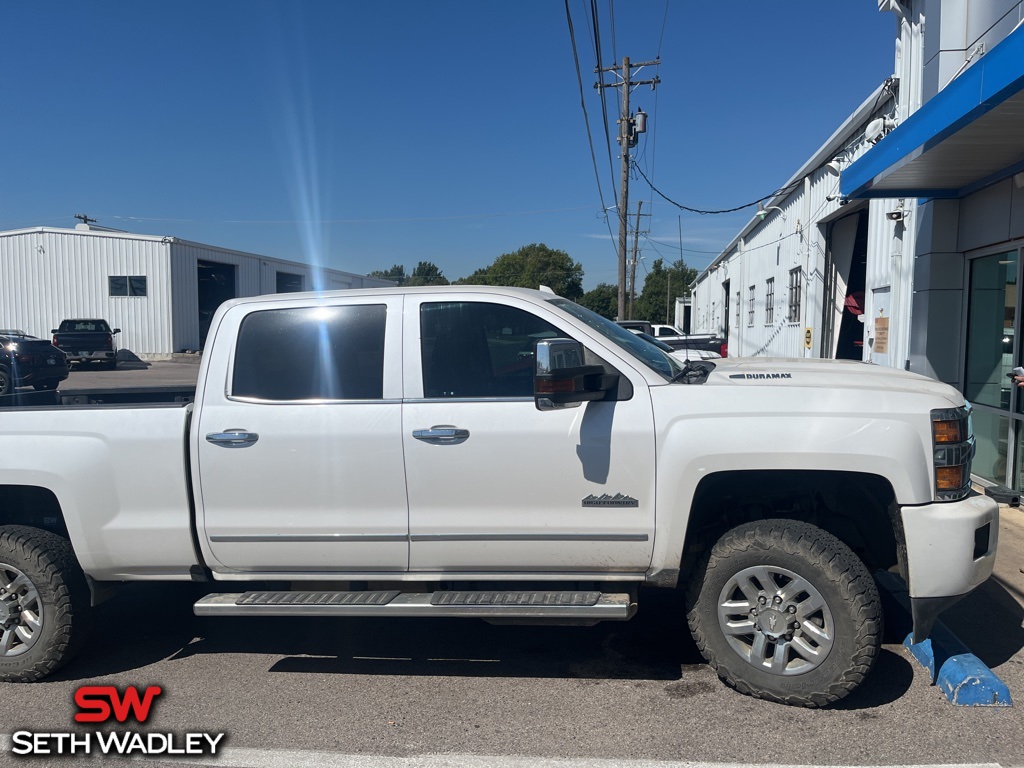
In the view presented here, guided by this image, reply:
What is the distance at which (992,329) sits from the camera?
8305 mm

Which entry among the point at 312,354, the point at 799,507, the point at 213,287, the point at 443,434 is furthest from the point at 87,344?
the point at 799,507

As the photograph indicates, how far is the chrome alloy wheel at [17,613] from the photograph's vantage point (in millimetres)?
4316

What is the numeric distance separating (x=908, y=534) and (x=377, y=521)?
2.50 meters

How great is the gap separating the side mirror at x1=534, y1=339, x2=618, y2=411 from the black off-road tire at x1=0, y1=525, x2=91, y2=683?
268cm

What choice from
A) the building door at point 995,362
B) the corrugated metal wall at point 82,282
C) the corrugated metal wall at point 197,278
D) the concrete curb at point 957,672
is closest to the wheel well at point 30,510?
the concrete curb at point 957,672

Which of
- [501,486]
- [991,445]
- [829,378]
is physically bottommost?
[991,445]

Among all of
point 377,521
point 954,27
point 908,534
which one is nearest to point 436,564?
point 377,521

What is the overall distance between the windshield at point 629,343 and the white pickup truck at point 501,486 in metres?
0.03

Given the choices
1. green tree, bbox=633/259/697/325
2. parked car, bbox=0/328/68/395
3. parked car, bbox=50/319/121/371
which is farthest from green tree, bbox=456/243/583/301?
parked car, bbox=0/328/68/395

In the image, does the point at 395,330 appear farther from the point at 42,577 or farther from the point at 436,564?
the point at 42,577

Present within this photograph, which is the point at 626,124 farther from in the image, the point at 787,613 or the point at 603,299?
the point at 603,299

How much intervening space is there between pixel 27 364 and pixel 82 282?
16.4 meters

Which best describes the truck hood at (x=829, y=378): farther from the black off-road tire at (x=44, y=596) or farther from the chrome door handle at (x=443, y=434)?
the black off-road tire at (x=44, y=596)

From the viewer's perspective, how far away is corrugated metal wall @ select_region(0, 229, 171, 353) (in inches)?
1319
